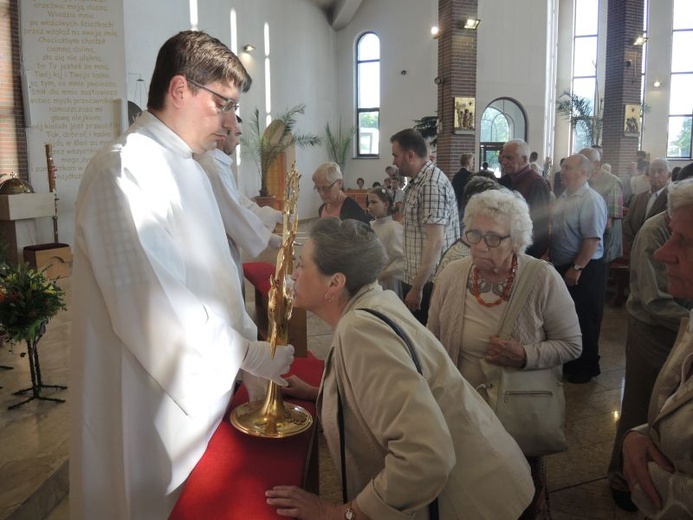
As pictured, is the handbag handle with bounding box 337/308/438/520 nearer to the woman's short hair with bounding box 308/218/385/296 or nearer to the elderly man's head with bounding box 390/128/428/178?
the woman's short hair with bounding box 308/218/385/296

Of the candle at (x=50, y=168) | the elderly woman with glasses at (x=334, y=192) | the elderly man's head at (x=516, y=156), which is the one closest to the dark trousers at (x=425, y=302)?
the elderly woman with glasses at (x=334, y=192)

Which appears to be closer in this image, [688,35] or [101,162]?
[101,162]

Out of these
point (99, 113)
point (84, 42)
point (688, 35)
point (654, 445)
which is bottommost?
point (654, 445)

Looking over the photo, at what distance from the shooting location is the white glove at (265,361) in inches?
64.6

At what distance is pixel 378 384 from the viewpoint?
4.47 feet

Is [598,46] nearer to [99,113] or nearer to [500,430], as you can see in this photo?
[99,113]

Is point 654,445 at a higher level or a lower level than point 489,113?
lower

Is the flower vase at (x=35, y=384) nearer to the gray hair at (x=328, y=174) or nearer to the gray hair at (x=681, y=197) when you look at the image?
the gray hair at (x=328, y=174)

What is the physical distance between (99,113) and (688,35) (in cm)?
2010

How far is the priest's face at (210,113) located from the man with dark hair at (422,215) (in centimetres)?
192

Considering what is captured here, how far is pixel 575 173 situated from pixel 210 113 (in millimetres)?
3548

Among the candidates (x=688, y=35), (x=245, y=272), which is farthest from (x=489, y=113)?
(x=245, y=272)

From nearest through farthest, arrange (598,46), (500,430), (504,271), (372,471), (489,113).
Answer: (372,471) → (500,430) → (504,271) → (489,113) → (598,46)

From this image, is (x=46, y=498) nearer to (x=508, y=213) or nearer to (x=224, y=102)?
(x=224, y=102)
